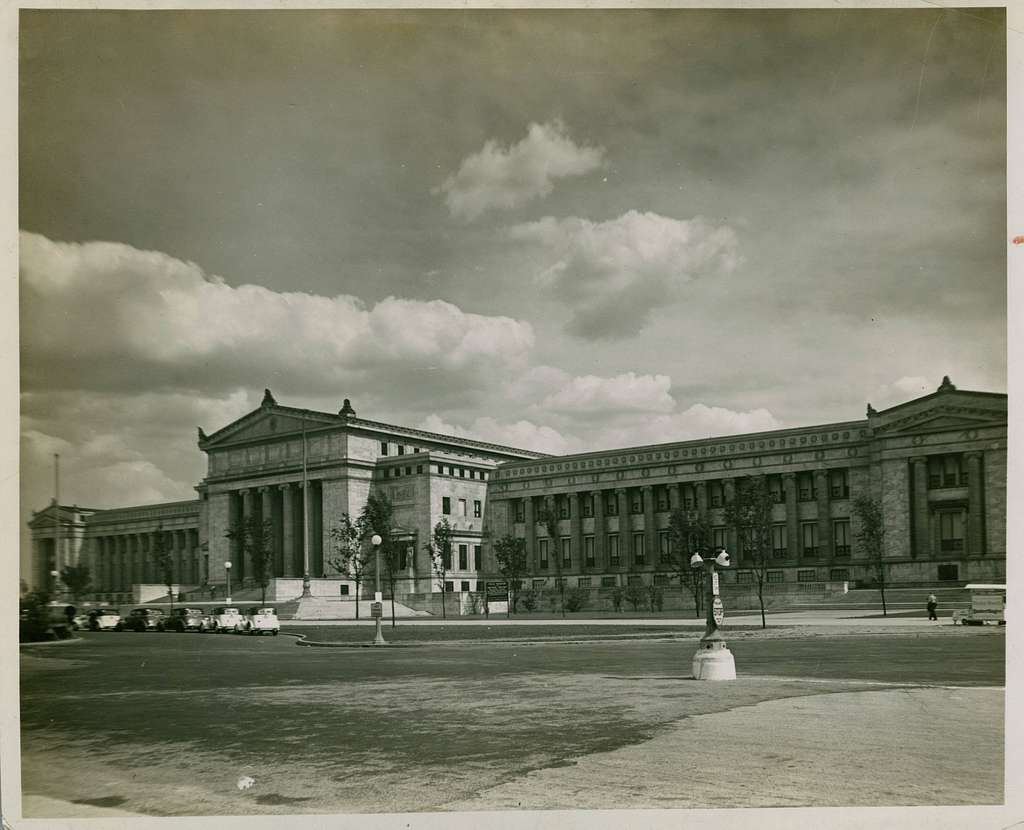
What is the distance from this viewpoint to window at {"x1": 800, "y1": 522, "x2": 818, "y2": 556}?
238ft

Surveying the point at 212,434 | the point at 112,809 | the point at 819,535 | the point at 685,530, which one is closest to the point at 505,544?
the point at 685,530

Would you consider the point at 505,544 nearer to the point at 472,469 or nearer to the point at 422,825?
the point at 472,469

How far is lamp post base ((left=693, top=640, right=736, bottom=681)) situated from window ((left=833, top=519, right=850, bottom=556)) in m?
55.6

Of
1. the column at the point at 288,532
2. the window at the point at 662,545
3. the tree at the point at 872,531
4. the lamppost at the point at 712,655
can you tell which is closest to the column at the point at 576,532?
the window at the point at 662,545

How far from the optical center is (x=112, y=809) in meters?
10.7

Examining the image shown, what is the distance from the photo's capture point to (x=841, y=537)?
71.1 metres

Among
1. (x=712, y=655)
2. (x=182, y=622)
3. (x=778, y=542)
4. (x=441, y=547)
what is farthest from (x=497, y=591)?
(x=712, y=655)

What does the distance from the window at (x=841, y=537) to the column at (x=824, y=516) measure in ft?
1.25

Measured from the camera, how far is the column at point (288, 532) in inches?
3743

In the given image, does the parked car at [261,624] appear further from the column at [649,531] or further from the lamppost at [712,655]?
the column at [649,531]

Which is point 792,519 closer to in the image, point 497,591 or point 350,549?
point 497,591

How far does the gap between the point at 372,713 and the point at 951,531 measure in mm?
57355

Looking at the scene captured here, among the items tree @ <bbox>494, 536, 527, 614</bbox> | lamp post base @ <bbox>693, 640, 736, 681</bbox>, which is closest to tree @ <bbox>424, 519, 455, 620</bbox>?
tree @ <bbox>494, 536, 527, 614</bbox>

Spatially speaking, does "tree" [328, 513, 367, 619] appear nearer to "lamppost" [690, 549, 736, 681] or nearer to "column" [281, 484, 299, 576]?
"column" [281, 484, 299, 576]
